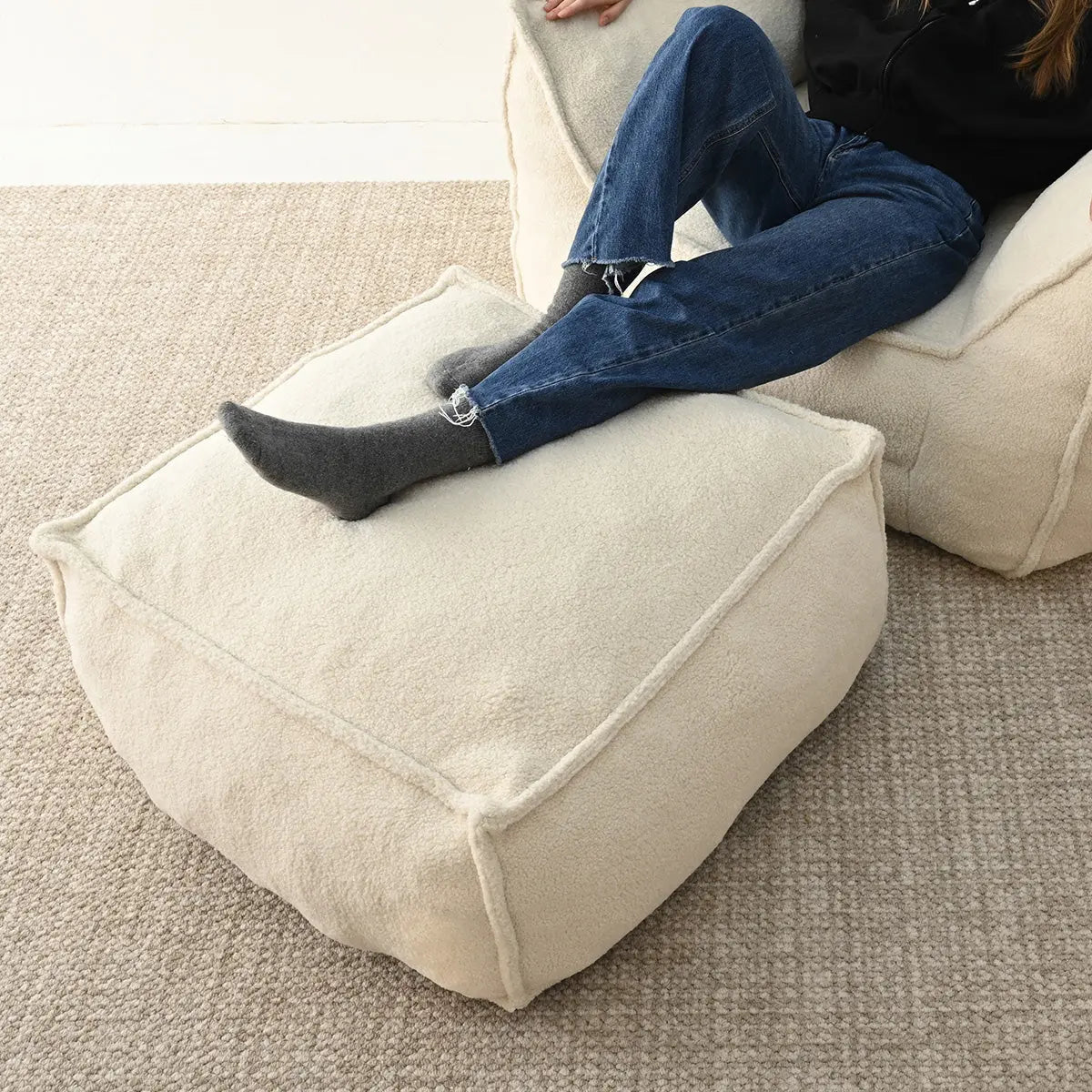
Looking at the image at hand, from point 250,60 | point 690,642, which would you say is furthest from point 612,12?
point 250,60

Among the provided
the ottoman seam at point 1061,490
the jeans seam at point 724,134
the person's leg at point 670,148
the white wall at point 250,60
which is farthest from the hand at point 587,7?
the white wall at point 250,60

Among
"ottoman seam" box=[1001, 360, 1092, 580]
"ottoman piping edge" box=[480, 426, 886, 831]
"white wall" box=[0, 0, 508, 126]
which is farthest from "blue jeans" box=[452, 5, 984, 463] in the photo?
"white wall" box=[0, 0, 508, 126]

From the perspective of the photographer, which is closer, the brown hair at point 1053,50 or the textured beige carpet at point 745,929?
the textured beige carpet at point 745,929

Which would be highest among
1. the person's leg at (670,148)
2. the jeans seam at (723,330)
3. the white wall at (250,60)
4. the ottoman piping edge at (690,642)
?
the person's leg at (670,148)

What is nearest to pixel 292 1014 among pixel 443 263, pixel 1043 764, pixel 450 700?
pixel 450 700

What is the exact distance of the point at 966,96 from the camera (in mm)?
1425

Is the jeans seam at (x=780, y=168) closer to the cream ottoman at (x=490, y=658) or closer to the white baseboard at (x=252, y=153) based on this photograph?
the cream ottoman at (x=490, y=658)

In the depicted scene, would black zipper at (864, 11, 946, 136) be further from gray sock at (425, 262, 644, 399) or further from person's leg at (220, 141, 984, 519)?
gray sock at (425, 262, 644, 399)

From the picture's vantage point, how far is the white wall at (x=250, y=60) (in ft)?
8.01

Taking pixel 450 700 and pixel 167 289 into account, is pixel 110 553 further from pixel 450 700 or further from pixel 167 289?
pixel 167 289

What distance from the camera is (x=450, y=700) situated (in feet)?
3.35

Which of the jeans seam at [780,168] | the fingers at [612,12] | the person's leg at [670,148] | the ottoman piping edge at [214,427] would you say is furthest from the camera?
the fingers at [612,12]

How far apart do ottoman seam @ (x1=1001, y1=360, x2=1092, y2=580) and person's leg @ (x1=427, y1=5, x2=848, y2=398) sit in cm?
44

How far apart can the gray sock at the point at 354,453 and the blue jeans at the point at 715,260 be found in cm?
3
